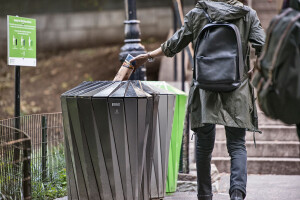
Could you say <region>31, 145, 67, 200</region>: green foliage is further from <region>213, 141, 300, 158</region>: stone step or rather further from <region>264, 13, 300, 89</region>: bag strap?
<region>264, 13, 300, 89</region>: bag strap

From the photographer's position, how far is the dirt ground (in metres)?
13.1

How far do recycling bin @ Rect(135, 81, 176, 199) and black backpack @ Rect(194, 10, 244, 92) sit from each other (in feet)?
2.43

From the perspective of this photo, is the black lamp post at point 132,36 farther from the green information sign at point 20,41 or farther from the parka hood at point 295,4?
the parka hood at point 295,4

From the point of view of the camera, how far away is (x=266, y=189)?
21.2ft

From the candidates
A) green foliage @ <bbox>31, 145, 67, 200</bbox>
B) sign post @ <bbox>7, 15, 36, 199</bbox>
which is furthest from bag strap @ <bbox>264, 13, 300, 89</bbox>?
sign post @ <bbox>7, 15, 36, 199</bbox>

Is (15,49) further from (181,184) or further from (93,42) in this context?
(93,42)

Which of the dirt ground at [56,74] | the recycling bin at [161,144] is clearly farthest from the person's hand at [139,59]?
the dirt ground at [56,74]

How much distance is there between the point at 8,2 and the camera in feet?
35.3

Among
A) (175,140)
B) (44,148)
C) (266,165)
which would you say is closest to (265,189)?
(266,165)

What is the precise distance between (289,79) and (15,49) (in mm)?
3210

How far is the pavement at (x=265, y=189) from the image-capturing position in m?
5.82

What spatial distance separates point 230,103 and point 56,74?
33.5 feet

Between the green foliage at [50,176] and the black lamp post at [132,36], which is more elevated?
the black lamp post at [132,36]

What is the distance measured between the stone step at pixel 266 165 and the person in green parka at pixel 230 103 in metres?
3.05
